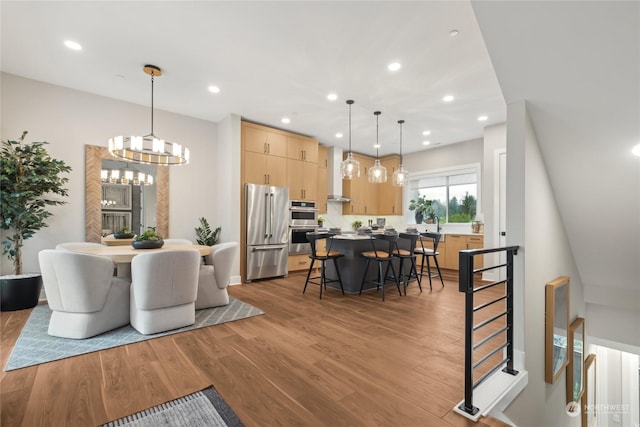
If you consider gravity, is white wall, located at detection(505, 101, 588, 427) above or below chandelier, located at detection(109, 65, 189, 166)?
below

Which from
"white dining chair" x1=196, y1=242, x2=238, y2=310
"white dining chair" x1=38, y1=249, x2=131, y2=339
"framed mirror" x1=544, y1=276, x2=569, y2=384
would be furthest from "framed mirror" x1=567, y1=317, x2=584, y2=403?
"white dining chair" x1=38, y1=249, x2=131, y2=339

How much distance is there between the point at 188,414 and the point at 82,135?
14.4 ft

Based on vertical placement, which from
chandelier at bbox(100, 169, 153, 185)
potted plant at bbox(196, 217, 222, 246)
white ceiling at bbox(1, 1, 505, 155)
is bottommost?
potted plant at bbox(196, 217, 222, 246)

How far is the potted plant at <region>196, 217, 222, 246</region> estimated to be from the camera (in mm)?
4973

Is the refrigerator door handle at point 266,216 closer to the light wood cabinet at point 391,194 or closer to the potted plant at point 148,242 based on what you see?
the potted plant at point 148,242

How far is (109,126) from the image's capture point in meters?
4.36

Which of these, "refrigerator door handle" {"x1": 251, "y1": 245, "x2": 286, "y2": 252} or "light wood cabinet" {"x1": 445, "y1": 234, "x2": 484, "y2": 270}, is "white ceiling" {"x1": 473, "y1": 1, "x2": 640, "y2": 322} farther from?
"refrigerator door handle" {"x1": 251, "y1": 245, "x2": 286, "y2": 252}

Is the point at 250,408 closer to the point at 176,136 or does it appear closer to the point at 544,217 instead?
the point at 544,217

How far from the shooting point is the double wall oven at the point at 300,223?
19.0 ft

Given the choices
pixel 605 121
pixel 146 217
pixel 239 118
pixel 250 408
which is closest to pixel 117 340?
pixel 250 408

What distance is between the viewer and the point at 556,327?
261 centimetres

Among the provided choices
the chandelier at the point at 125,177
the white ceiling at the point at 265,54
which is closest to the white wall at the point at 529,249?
the white ceiling at the point at 265,54

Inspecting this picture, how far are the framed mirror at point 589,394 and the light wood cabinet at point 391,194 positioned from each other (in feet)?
15.4

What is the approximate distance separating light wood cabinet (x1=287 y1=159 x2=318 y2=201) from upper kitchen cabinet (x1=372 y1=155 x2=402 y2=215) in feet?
8.06
